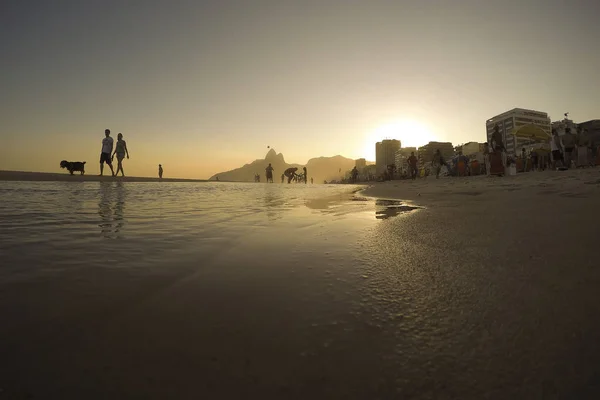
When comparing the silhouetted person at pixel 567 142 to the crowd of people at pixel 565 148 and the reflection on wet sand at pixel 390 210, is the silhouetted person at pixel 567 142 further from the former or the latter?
the reflection on wet sand at pixel 390 210

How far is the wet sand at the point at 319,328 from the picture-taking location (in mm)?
718

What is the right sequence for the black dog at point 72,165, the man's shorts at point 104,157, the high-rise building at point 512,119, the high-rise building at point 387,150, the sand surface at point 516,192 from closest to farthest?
the sand surface at point 516,192, the man's shorts at point 104,157, the black dog at point 72,165, the high-rise building at point 512,119, the high-rise building at point 387,150

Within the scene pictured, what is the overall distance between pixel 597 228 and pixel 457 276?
1.55 metres

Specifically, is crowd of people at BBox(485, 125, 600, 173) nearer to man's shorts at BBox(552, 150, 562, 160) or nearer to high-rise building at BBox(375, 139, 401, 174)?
man's shorts at BBox(552, 150, 562, 160)

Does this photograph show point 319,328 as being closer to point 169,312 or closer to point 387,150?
point 169,312

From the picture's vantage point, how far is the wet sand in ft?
2.36

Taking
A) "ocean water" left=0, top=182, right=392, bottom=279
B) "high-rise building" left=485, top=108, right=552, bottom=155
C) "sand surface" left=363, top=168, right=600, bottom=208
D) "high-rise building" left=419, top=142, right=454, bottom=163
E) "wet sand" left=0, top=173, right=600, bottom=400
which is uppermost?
"high-rise building" left=485, top=108, right=552, bottom=155

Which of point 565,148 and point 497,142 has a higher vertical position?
point 497,142

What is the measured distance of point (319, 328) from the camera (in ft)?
3.27

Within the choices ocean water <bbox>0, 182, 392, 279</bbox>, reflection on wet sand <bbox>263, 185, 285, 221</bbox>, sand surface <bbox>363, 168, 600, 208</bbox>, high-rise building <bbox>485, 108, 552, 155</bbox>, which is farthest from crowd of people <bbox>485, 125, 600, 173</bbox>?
high-rise building <bbox>485, 108, 552, 155</bbox>

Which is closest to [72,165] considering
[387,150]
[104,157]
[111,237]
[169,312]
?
[104,157]

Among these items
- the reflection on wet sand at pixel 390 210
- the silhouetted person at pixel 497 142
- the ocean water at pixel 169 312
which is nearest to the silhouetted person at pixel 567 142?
the silhouetted person at pixel 497 142

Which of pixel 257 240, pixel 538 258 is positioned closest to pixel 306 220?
pixel 257 240

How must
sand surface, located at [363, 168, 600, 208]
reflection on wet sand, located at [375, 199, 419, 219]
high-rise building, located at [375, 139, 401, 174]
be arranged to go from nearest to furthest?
reflection on wet sand, located at [375, 199, 419, 219] → sand surface, located at [363, 168, 600, 208] → high-rise building, located at [375, 139, 401, 174]
